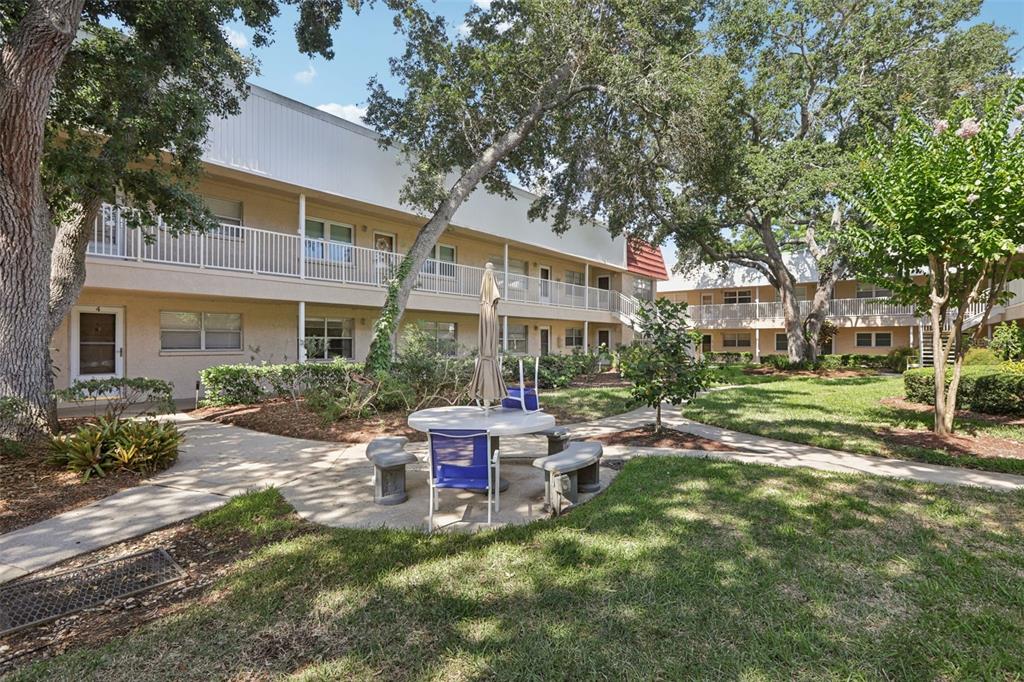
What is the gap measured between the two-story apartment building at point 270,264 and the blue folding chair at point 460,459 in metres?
8.38

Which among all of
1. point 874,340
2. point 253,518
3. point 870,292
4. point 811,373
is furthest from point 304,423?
Answer: point 870,292

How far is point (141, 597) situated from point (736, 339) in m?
36.0

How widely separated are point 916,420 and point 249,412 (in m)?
12.6

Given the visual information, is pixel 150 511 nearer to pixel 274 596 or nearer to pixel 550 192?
pixel 274 596

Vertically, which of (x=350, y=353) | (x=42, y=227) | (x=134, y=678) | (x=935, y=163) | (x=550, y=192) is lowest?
(x=134, y=678)

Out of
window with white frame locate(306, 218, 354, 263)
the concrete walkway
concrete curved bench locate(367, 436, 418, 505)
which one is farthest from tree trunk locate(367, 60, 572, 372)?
concrete curved bench locate(367, 436, 418, 505)

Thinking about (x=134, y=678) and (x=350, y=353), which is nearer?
(x=134, y=678)

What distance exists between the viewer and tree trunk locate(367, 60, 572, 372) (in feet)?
38.0

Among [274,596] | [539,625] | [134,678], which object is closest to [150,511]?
[274,596]

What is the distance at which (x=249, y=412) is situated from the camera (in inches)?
395

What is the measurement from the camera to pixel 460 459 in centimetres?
432

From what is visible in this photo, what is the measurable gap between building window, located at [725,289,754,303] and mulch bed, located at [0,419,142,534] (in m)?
36.0

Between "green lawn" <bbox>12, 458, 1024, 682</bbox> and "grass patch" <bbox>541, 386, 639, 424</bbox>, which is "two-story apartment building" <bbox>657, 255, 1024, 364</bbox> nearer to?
"grass patch" <bbox>541, 386, 639, 424</bbox>

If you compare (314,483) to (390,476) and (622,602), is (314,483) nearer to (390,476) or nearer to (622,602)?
(390,476)
